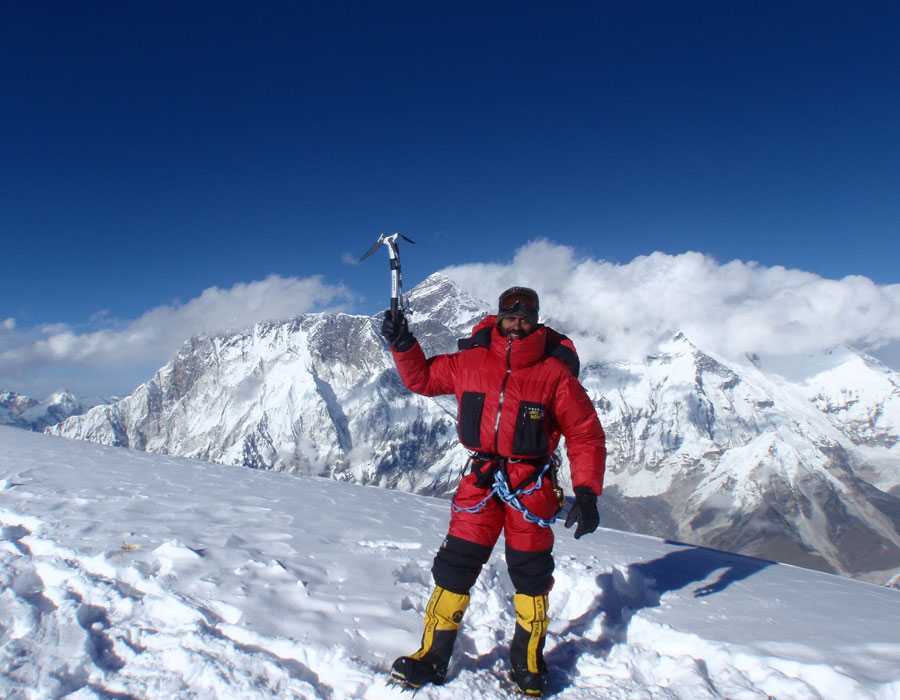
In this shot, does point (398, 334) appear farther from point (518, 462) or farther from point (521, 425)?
point (518, 462)

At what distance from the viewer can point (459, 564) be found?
5582 mm

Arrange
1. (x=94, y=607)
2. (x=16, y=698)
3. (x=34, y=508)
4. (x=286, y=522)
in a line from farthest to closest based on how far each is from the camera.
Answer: (x=286, y=522)
(x=34, y=508)
(x=94, y=607)
(x=16, y=698)

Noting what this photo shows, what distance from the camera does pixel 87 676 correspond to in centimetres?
428

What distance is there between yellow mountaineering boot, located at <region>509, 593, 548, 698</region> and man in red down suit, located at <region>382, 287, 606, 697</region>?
0.01 m

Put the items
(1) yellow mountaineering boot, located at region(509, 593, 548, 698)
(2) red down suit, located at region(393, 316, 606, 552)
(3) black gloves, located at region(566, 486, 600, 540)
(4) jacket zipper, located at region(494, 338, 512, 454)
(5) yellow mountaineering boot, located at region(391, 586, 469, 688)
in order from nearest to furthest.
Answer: (5) yellow mountaineering boot, located at region(391, 586, 469, 688)
(1) yellow mountaineering boot, located at region(509, 593, 548, 698)
(3) black gloves, located at region(566, 486, 600, 540)
(2) red down suit, located at region(393, 316, 606, 552)
(4) jacket zipper, located at region(494, 338, 512, 454)

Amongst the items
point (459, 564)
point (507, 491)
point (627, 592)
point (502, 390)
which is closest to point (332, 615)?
point (459, 564)

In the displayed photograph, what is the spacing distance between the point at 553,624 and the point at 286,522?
4.71 metres

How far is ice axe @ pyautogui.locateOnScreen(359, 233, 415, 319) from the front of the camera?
662cm

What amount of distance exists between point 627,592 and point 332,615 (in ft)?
14.6

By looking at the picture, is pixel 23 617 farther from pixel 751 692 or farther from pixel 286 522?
pixel 751 692

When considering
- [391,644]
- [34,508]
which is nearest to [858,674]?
[391,644]

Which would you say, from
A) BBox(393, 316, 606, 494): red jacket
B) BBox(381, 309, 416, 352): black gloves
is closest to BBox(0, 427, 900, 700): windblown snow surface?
BBox(393, 316, 606, 494): red jacket

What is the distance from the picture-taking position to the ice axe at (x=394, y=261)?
662 cm

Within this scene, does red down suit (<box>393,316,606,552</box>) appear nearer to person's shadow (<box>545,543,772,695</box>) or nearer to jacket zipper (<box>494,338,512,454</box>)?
jacket zipper (<box>494,338,512,454</box>)
